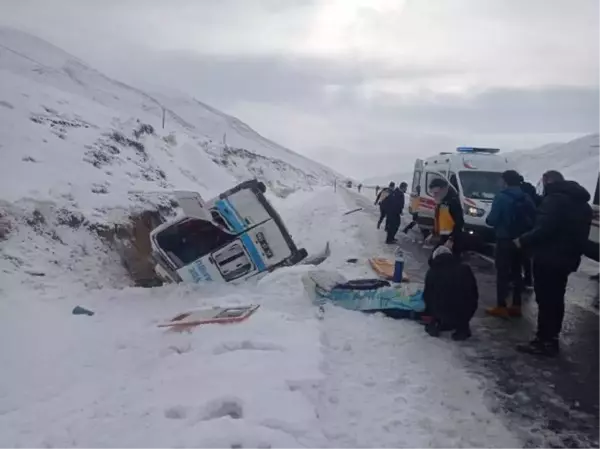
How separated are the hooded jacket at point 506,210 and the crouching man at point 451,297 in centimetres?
Result: 124

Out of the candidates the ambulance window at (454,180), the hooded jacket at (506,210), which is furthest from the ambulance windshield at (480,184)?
the hooded jacket at (506,210)

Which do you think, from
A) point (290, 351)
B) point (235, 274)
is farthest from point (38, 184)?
point (290, 351)

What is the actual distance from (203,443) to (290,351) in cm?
199

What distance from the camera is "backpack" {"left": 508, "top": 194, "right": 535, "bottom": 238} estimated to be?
7.62 m

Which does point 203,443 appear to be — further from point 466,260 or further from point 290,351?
point 466,260

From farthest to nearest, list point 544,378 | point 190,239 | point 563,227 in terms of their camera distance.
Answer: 1. point 190,239
2. point 563,227
3. point 544,378

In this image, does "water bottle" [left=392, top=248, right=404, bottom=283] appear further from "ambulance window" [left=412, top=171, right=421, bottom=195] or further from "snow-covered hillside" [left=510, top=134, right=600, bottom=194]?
"snow-covered hillside" [left=510, top=134, right=600, bottom=194]

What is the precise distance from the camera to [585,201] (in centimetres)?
611

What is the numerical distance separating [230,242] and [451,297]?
4.02 m

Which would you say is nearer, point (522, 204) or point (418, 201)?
point (522, 204)

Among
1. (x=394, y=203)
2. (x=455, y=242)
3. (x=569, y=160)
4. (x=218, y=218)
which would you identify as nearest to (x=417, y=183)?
(x=394, y=203)

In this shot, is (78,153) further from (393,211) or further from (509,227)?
(509,227)

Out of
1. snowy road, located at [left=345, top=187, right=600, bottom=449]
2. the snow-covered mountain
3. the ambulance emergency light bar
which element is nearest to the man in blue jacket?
snowy road, located at [left=345, top=187, right=600, bottom=449]

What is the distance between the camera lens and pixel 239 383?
4.68 m
